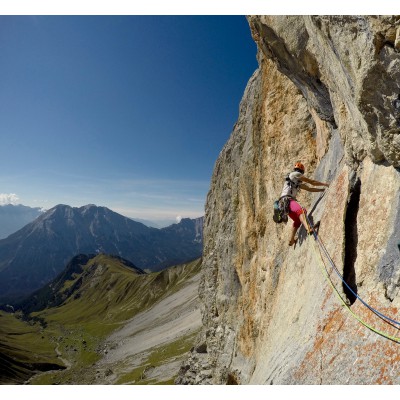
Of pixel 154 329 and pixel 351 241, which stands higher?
pixel 351 241

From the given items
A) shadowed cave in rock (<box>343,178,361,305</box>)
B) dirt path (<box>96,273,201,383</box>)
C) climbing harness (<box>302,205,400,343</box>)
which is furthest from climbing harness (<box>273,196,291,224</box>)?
dirt path (<box>96,273,201,383</box>)

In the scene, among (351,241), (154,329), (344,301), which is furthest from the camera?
(154,329)

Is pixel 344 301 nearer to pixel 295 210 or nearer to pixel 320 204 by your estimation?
pixel 295 210

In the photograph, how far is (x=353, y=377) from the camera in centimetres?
816

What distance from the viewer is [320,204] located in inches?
594

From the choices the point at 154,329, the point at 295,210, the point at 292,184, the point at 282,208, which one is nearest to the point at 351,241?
the point at 295,210

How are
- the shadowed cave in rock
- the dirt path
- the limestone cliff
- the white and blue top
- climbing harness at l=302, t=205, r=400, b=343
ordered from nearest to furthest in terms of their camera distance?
climbing harness at l=302, t=205, r=400, b=343, the limestone cliff, the shadowed cave in rock, the white and blue top, the dirt path

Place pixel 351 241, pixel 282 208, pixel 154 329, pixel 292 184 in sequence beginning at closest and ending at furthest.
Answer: pixel 351 241 → pixel 292 184 → pixel 282 208 → pixel 154 329

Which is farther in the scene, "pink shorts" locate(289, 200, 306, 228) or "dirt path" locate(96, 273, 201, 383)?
"dirt path" locate(96, 273, 201, 383)

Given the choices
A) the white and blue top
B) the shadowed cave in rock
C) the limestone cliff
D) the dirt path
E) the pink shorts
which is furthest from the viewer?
the dirt path

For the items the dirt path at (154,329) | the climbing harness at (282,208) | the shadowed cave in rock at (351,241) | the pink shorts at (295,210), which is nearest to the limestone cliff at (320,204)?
the shadowed cave in rock at (351,241)

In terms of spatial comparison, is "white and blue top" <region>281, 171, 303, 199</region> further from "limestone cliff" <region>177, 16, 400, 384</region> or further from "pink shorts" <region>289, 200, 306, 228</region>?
"limestone cliff" <region>177, 16, 400, 384</region>

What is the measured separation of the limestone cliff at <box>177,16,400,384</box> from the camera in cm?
812

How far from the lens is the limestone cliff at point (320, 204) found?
812 centimetres
